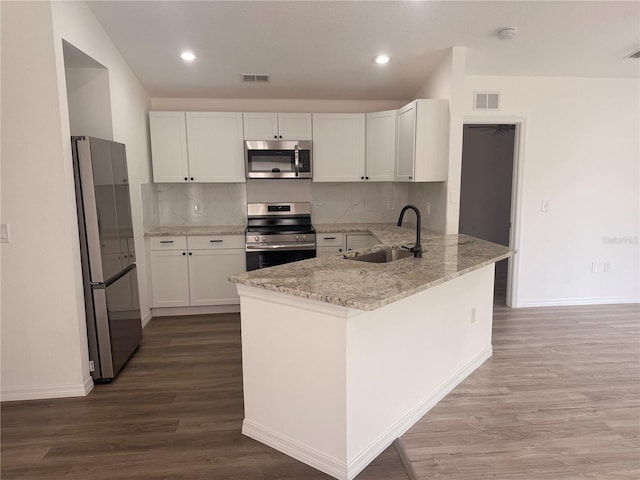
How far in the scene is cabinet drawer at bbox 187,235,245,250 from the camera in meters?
4.27

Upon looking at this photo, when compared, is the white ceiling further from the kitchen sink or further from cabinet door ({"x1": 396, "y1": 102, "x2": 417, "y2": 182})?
the kitchen sink

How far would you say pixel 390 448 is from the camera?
7.02ft

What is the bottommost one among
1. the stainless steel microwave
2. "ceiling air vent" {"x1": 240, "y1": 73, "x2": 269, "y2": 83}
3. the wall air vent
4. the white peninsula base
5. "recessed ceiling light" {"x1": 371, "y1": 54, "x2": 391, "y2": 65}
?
the white peninsula base

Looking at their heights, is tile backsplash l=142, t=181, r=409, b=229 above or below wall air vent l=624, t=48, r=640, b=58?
below

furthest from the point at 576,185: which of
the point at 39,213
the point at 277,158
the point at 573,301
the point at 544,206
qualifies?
the point at 39,213

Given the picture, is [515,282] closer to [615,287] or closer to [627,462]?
[615,287]

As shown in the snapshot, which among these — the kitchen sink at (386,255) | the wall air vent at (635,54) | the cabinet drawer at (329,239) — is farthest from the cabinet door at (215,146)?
the wall air vent at (635,54)

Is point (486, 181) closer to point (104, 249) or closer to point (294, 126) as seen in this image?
point (294, 126)

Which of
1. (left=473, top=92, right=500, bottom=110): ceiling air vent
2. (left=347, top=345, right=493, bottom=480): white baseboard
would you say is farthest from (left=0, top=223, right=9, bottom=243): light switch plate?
(left=473, top=92, right=500, bottom=110): ceiling air vent

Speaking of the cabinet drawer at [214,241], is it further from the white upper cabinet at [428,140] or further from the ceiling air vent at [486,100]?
the ceiling air vent at [486,100]

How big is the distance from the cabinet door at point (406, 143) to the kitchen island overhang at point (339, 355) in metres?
1.53

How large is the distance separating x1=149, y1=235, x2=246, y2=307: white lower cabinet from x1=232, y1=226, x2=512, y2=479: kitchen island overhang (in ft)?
6.86

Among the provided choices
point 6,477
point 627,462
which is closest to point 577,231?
point 627,462

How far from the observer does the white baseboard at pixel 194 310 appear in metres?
4.39
